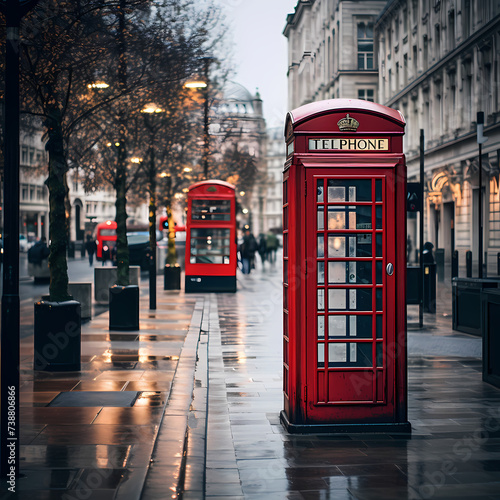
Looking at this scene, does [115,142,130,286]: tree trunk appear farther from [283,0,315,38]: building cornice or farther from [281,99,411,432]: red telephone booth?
[283,0,315,38]: building cornice

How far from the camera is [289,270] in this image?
6.82 m

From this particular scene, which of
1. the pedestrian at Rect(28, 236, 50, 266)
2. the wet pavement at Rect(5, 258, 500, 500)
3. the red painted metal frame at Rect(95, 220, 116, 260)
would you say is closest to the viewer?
the wet pavement at Rect(5, 258, 500, 500)

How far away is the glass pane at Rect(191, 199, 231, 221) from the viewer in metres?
25.0

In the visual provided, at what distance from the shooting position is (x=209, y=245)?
2497cm

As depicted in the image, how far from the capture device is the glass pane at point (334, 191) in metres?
6.76

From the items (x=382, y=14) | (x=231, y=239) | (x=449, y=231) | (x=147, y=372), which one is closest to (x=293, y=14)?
(x=382, y=14)

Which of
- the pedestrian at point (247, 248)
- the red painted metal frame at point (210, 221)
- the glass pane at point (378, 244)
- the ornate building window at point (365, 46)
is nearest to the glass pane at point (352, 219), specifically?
the glass pane at point (378, 244)

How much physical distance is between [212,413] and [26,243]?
66.2m

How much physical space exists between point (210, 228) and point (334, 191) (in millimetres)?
18274

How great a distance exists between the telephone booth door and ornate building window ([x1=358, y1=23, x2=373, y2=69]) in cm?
6137

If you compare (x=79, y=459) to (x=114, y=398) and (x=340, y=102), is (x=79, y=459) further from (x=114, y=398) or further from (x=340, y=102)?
(x=340, y=102)

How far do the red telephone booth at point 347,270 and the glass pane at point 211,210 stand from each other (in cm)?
1818

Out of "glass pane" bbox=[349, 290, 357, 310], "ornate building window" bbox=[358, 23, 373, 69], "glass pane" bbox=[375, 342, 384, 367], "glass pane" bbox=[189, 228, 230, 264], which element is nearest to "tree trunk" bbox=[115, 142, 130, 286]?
"glass pane" bbox=[189, 228, 230, 264]

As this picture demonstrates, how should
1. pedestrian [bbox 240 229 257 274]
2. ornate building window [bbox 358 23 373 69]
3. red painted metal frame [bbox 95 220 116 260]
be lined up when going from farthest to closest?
1. ornate building window [bbox 358 23 373 69]
2. red painted metal frame [bbox 95 220 116 260]
3. pedestrian [bbox 240 229 257 274]
